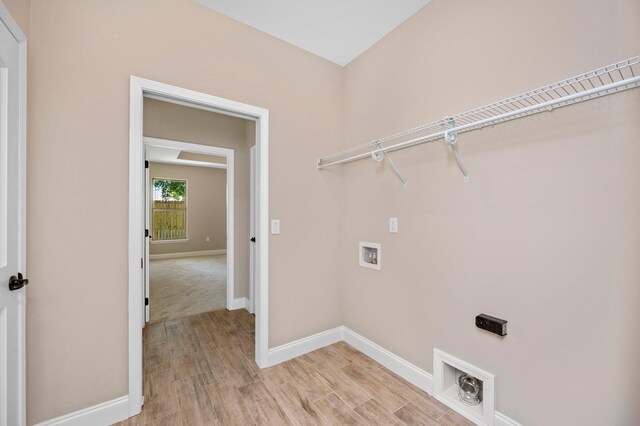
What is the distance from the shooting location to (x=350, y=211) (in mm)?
2645

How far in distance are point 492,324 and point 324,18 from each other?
2.43 metres

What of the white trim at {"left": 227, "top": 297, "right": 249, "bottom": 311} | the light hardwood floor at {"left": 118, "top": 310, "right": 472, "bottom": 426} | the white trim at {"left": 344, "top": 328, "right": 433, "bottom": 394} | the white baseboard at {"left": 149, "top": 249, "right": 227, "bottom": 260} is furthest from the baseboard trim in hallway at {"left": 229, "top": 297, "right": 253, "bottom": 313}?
the white baseboard at {"left": 149, "top": 249, "right": 227, "bottom": 260}

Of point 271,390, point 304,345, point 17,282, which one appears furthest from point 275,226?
point 17,282

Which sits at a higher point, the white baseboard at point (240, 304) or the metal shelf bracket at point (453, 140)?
the metal shelf bracket at point (453, 140)

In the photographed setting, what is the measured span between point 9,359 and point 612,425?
2782 mm

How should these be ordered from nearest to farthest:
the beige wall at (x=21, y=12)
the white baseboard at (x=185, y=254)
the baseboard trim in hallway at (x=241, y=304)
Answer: the beige wall at (x=21, y=12), the baseboard trim in hallway at (x=241, y=304), the white baseboard at (x=185, y=254)

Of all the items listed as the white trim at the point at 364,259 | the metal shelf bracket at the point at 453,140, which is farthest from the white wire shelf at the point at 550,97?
the white trim at the point at 364,259

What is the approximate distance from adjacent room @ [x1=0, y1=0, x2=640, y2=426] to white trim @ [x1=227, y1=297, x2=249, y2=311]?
1.00m

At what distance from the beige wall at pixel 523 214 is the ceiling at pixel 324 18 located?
17cm

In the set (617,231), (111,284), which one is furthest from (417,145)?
(111,284)

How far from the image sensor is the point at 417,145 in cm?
201

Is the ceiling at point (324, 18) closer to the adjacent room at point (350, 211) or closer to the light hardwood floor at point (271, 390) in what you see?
the adjacent room at point (350, 211)

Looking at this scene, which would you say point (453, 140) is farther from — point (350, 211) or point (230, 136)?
point (230, 136)

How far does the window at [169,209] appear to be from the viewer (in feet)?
25.5
